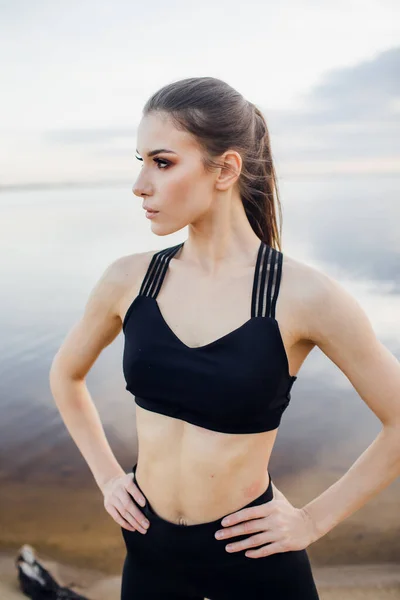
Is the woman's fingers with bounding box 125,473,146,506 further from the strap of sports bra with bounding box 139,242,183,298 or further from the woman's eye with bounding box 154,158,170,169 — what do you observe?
the woman's eye with bounding box 154,158,170,169

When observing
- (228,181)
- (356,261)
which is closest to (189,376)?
(228,181)

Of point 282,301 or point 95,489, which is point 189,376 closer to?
point 282,301

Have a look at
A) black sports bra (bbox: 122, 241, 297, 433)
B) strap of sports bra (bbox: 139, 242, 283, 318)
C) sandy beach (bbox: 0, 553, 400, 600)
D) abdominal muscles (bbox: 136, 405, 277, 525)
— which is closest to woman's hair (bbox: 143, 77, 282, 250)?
strap of sports bra (bbox: 139, 242, 283, 318)

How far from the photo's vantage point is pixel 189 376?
1488 millimetres

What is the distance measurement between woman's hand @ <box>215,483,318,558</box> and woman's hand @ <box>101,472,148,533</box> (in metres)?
0.27

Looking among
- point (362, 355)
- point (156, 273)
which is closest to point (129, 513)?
point (156, 273)

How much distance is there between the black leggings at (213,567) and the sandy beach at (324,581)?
173 cm

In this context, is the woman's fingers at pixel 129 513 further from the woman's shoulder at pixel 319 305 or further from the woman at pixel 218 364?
the woman's shoulder at pixel 319 305

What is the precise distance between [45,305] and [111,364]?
1.89 metres

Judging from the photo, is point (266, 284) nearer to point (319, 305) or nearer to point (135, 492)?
point (319, 305)

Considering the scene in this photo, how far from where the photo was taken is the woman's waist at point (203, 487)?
1.57 m

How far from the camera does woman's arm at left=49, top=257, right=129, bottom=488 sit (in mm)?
1751

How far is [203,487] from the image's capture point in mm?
1584

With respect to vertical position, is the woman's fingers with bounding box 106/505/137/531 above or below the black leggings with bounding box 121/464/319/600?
above
